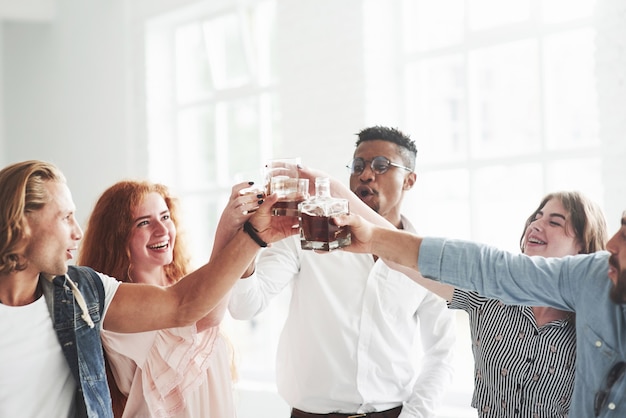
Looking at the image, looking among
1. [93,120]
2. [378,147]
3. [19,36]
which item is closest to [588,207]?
[378,147]

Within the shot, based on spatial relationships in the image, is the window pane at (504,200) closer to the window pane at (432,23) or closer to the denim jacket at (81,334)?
the window pane at (432,23)

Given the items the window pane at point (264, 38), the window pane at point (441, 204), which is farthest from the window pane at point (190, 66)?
the window pane at point (441, 204)

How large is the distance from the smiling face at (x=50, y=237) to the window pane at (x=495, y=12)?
111 inches

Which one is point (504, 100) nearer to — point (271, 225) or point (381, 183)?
point (381, 183)

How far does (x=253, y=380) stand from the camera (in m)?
5.09

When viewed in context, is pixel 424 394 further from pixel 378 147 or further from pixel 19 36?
pixel 19 36

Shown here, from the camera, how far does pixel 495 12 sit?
4027mm

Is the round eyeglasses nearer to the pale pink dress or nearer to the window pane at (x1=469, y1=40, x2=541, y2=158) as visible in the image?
the pale pink dress

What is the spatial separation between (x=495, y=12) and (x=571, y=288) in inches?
105

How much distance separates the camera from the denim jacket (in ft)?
6.35

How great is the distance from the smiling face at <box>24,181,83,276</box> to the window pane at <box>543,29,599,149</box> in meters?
2.62

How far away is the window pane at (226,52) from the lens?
565 cm

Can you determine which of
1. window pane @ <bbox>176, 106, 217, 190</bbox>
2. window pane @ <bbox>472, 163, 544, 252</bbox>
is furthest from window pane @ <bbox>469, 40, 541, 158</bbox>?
window pane @ <bbox>176, 106, 217, 190</bbox>

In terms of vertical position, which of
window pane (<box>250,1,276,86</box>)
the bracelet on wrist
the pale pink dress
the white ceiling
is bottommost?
the pale pink dress
